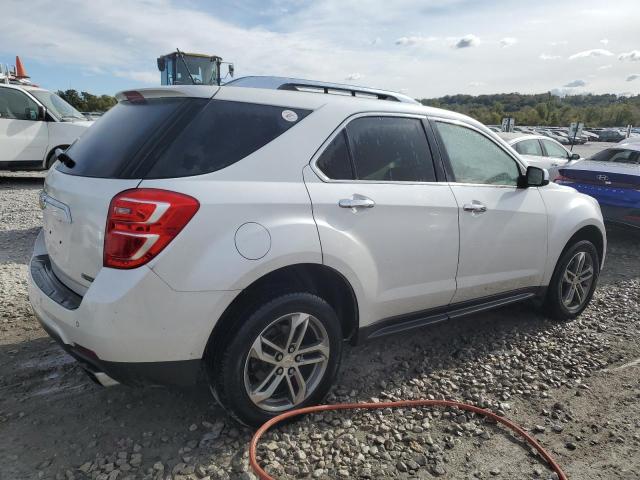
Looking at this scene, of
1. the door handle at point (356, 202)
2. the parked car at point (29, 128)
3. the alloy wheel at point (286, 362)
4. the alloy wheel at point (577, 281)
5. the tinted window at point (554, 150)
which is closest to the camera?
the alloy wheel at point (286, 362)

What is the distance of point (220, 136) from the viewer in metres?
2.47

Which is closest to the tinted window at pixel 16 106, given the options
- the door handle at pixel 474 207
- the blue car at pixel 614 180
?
the door handle at pixel 474 207

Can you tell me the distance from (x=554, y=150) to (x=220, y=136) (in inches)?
396

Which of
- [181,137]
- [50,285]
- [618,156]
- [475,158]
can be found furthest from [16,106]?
[618,156]

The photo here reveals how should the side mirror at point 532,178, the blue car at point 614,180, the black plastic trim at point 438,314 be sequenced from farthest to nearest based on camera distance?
1. the blue car at point 614,180
2. the side mirror at point 532,178
3. the black plastic trim at point 438,314

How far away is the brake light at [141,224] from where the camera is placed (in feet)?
7.11

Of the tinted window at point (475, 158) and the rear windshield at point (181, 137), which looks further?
the tinted window at point (475, 158)

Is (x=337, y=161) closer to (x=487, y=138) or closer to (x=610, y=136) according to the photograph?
(x=487, y=138)

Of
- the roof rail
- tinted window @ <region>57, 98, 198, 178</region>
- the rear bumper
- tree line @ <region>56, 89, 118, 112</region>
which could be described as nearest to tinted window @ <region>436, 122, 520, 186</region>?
the roof rail

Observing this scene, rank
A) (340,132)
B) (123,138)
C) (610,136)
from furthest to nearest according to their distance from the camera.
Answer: (610,136) → (340,132) → (123,138)

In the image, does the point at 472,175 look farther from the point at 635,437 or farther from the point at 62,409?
the point at 62,409

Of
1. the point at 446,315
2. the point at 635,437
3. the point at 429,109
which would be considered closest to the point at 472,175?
the point at 429,109

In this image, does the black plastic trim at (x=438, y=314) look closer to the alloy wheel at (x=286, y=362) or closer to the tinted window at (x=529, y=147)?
the alloy wheel at (x=286, y=362)

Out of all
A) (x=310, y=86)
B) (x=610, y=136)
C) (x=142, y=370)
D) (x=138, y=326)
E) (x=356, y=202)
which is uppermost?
(x=310, y=86)
